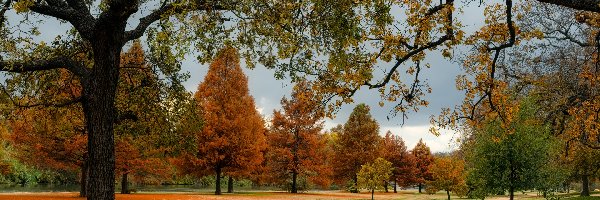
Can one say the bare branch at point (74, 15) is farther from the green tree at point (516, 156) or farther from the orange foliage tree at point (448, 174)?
the orange foliage tree at point (448, 174)

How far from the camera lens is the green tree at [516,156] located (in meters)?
25.9

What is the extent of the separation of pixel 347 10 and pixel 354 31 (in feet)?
1.77

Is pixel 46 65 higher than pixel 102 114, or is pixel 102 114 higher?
pixel 46 65

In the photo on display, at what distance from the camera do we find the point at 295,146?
57.2 metres

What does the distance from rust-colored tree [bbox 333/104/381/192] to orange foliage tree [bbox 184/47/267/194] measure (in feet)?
60.4

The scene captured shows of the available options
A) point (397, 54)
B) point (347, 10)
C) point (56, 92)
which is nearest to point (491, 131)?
point (397, 54)

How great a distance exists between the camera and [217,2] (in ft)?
40.6

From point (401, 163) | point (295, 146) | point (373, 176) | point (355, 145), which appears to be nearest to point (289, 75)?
point (373, 176)

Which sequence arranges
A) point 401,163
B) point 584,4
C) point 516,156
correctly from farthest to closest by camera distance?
point 401,163 → point 516,156 → point 584,4

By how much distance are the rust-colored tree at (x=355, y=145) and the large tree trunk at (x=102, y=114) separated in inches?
2078

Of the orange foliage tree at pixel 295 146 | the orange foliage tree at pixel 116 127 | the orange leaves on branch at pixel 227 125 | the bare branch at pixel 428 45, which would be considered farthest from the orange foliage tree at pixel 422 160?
the bare branch at pixel 428 45

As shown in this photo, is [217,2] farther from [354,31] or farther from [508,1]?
[508,1]

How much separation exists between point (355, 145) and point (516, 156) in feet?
127

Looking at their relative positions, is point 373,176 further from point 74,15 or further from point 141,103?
point 74,15
